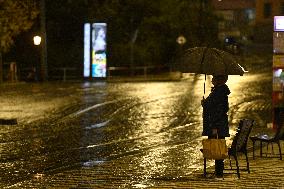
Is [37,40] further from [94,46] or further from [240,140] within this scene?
[240,140]

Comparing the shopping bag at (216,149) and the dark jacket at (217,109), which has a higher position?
the dark jacket at (217,109)

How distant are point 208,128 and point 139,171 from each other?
6.48 ft

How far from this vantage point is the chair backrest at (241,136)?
13.1 metres

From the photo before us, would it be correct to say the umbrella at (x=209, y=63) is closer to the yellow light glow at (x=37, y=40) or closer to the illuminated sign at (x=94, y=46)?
the yellow light glow at (x=37, y=40)

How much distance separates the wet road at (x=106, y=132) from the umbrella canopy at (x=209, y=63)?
1829 mm

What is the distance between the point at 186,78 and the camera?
5047 centimetres

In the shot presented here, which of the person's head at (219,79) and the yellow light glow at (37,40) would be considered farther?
the yellow light glow at (37,40)

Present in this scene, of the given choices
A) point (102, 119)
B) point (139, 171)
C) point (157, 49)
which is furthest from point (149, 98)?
point (157, 49)

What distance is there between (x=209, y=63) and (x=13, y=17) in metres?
35.0

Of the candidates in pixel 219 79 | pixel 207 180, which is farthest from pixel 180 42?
pixel 207 180

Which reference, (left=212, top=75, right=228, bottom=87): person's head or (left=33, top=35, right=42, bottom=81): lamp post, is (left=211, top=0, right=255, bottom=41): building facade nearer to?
(left=33, top=35, right=42, bottom=81): lamp post

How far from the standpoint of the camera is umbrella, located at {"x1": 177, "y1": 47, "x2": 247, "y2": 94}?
1267 cm

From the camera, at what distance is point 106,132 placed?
22.1 meters

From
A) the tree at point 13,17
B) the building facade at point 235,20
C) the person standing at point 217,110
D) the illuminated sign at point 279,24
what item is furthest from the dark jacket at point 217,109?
the tree at point 13,17
